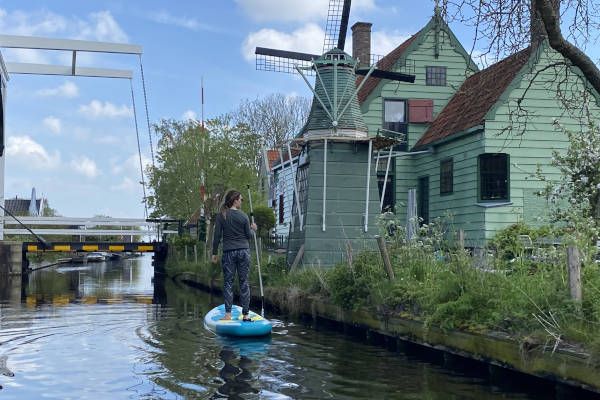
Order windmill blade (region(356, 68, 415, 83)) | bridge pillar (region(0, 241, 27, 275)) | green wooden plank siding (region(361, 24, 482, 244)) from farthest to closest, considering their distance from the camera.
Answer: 1. bridge pillar (region(0, 241, 27, 275))
2. green wooden plank siding (region(361, 24, 482, 244))
3. windmill blade (region(356, 68, 415, 83))

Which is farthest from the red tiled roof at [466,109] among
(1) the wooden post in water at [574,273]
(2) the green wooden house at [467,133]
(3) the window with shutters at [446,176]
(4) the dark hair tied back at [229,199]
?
(1) the wooden post in water at [574,273]

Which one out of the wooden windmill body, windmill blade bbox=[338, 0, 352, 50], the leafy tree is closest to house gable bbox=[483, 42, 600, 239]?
the leafy tree

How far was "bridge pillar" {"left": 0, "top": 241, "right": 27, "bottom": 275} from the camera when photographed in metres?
31.0

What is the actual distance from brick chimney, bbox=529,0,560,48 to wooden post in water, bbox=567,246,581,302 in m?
3.81

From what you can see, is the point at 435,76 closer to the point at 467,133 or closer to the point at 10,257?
the point at 467,133

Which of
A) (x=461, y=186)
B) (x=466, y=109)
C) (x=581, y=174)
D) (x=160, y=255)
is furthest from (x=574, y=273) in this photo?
(x=160, y=255)

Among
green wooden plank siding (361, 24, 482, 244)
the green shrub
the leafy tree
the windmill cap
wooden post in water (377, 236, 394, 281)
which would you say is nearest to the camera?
wooden post in water (377, 236, 394, 281)

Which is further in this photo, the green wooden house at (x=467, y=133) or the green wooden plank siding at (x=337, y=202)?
the green wooden house at (x=467, y=133)

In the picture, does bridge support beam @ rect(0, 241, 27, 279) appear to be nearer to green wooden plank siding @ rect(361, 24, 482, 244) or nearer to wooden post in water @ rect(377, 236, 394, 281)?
green wooden plank siding @ rect(361, 24, 482, 244)

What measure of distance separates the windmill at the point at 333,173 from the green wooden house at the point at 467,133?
0.97m

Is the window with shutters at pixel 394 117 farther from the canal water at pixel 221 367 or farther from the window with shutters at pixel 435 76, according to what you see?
the canal water at pixel 221 367

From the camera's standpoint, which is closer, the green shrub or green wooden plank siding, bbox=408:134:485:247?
the green shrub

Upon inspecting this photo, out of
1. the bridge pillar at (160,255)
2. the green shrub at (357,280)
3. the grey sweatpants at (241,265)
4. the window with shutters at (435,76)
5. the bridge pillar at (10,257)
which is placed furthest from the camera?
the bridge pillar at (160,255)

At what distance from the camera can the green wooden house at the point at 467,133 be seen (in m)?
18.8
